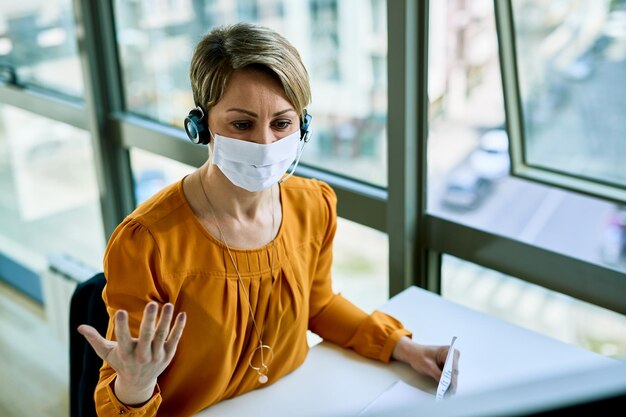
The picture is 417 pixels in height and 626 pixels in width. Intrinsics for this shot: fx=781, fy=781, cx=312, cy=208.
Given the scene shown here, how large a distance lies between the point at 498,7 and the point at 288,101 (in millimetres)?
738

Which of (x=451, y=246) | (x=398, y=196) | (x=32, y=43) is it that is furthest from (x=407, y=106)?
(x=32, y=43)

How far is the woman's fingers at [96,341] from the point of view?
1.33m

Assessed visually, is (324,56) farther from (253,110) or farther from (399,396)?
(399,396)

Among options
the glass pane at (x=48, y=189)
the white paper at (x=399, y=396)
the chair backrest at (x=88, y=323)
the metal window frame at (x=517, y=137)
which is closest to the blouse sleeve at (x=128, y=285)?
the chair backrest at (x=88, y=323)

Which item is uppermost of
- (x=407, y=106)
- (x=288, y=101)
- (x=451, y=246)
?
(x=288, y=101)

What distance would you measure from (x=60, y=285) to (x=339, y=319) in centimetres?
190

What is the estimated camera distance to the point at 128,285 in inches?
56.5

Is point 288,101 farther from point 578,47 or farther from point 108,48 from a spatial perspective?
point 108,48

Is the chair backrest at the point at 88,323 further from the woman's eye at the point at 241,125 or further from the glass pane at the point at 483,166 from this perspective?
the glass pane at the point at 483,166

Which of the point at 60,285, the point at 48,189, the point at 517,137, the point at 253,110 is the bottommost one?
the point at 60,285

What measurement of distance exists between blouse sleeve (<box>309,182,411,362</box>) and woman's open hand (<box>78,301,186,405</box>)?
1.67ft

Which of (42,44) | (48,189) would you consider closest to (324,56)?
(42,44)

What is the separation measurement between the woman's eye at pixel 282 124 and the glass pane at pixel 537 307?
0.87 meters

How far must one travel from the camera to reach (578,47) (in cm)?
188
